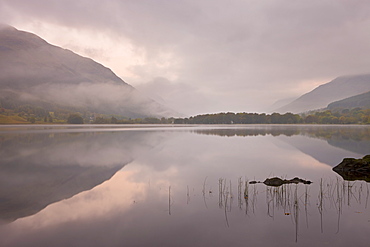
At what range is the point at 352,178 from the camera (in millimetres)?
16844

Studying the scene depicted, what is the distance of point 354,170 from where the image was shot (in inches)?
736

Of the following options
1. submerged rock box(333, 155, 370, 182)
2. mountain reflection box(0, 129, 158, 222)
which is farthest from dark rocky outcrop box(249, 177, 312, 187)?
mountain reflection box(0, 129, 158, 222)

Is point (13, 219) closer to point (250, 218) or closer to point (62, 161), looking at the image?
point (250, 218)

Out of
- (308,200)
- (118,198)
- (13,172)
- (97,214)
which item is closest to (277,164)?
(308,200)

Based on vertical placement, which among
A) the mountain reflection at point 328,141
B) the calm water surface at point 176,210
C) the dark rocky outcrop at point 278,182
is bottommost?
the calm water surface at point 176,210

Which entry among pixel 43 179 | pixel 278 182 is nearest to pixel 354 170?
pixel 278 182

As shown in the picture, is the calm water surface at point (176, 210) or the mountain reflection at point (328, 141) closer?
the calm water surface at point (176, 210)

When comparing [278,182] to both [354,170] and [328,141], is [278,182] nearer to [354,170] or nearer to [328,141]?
[354,170]

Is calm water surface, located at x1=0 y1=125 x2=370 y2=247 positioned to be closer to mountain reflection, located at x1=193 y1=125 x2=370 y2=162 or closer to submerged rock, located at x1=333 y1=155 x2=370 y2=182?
submerged rock, located at x1=333 y1=155 x2=370 y2=182

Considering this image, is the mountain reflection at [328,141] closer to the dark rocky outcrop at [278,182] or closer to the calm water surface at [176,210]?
the dark rocky outcrop at [278,182]

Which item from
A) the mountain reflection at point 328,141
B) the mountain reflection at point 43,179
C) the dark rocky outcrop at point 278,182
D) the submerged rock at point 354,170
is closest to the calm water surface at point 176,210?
the mountain reflection at point 43,179

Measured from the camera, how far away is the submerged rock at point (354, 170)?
56.3 ft

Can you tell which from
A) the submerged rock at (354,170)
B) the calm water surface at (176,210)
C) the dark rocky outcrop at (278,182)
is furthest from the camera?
the submerged rock at (354,170)

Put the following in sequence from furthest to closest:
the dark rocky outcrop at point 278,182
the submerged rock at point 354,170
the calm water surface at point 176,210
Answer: the submerged rock at point 354,170, the dark rocky outcrop at point 278,182, the calm water surface at point 176,210
